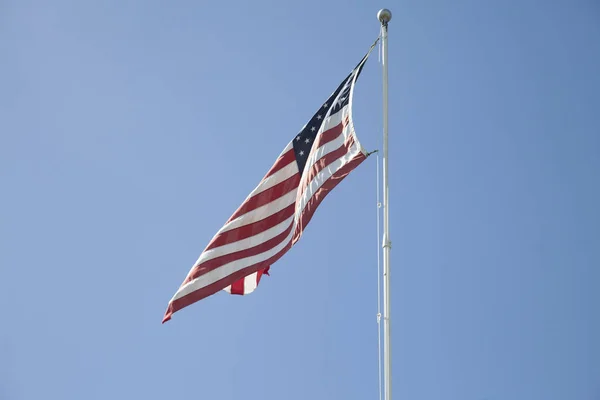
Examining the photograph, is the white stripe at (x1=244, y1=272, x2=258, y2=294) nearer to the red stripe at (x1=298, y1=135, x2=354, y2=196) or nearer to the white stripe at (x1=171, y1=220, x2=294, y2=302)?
the white stripe at (x1=171, y1=220, x2=294, y2=302)

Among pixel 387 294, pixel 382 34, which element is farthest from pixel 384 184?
pixel 382 34

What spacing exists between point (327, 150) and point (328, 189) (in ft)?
3.04

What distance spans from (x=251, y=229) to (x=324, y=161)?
174 centimetres

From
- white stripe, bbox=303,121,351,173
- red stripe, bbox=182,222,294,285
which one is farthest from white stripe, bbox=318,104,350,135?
red stripe, bbox=182,222,294,285

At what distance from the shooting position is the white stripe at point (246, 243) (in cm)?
1434

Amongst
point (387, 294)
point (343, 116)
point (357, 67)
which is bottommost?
point (387, 294)

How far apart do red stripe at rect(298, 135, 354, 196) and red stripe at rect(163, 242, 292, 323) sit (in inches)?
43.1

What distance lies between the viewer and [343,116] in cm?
1522

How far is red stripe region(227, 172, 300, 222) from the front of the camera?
14836 mm

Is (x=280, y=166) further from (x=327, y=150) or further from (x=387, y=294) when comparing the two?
(x=387, y=294)

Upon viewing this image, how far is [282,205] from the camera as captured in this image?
15062 millimetres

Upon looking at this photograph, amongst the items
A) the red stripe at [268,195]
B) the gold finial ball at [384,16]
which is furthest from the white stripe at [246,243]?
the gold finial ball at [384,16]

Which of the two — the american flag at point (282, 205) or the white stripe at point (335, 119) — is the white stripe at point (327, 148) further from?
the white stripe at point (335, 119)

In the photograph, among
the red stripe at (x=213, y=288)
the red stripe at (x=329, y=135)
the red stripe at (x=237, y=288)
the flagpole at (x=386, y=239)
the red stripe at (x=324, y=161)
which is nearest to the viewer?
the flagpole at (x=386, y=239)
